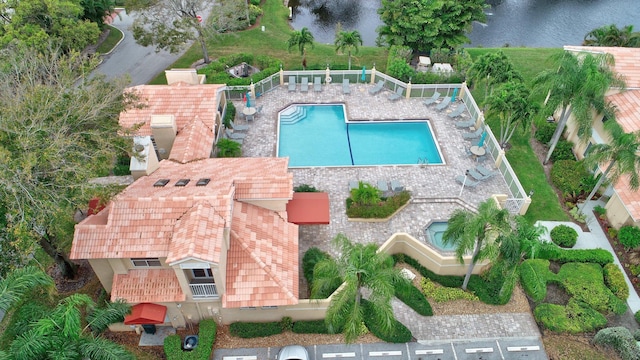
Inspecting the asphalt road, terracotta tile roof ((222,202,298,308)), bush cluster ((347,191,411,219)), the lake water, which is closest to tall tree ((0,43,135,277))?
terracotta tile roof ((222,202,298,308))

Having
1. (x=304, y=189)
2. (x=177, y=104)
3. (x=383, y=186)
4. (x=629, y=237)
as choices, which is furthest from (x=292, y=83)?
(x=629, y=237)

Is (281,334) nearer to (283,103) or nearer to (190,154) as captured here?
(190,154)

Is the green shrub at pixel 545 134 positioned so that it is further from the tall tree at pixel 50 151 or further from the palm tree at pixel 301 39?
the tall tree at pixel 50 151

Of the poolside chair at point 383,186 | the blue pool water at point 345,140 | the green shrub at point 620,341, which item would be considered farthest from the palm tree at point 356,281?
the blue pool water at point 345,140

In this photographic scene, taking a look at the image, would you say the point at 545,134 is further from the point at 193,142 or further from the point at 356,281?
the point at 193,142

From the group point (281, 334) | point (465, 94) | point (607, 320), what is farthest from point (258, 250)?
point (465, 94)
